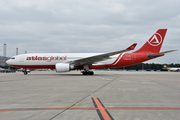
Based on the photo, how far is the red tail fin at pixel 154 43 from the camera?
25.1 meters

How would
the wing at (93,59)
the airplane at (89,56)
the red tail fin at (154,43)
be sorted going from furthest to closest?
the red tail fin at (154,43)
the airplane at (89,56)
the wing at (93,59)

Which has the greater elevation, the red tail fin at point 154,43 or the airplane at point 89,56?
the red tail fin at point 154,43

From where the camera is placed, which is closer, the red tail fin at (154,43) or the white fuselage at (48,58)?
the white fuselage at (48,58)

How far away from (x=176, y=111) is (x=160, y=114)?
58 cm

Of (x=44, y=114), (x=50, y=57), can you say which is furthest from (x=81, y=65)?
(x=44, y=114)

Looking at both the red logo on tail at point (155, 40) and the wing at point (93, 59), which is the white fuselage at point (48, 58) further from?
the red logo on tail at point (155, 40)

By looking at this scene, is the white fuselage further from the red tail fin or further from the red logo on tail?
the red logo on tail

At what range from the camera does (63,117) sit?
3.46 metres

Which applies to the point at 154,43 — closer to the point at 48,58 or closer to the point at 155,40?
the point at 155,40

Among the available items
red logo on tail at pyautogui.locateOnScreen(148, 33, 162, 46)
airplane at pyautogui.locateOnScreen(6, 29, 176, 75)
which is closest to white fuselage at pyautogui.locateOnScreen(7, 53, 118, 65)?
airplane at pyautogui.locateOnScreen(6, 29, 176, 75)

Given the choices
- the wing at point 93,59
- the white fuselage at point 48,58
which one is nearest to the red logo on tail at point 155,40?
the wing at point 93,59

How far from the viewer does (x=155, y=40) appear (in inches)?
989

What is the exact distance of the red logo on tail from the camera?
25.1 m

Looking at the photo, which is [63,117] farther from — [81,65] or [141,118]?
[81,65]
